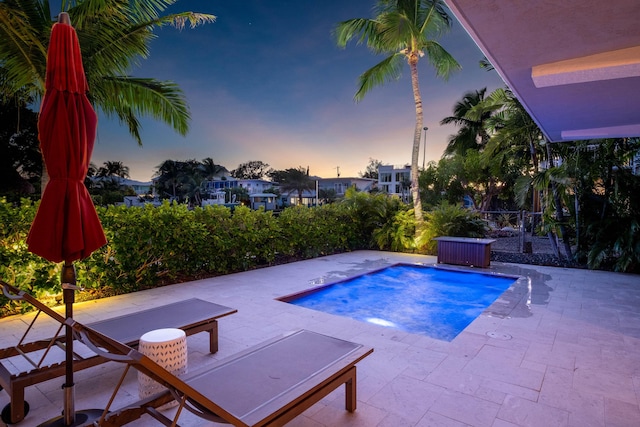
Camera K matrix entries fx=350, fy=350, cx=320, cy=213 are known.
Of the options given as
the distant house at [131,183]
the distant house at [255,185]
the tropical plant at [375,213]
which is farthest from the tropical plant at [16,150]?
the distant house at [255,185]

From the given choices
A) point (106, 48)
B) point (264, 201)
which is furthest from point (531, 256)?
point (264, 201)

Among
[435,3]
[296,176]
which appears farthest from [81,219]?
[296,176]

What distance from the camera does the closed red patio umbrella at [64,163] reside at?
2.25m

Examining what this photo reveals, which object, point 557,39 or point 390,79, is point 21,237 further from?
point 390,79

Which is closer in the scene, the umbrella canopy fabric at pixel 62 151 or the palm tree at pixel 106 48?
the umbrella canopy fabric at pixel 62 151

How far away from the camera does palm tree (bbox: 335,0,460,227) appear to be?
36.3 feet

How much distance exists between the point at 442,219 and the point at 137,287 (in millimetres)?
8428

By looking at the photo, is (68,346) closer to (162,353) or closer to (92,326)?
(162,353)

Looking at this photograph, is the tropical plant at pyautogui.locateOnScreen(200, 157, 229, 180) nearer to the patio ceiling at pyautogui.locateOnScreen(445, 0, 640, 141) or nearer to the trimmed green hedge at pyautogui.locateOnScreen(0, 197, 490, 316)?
the trimmed green hedge at pyautogui.locateOnScreen(0, 197, 490, 316)

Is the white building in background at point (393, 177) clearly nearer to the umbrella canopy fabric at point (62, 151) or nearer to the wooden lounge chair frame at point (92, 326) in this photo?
the wooden lounge chair frame at point (92, 326)

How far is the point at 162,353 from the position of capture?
2.72m

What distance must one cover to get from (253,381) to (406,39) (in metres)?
11.5

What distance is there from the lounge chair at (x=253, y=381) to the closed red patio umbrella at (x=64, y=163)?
16.6 inches

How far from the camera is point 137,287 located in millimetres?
6379
